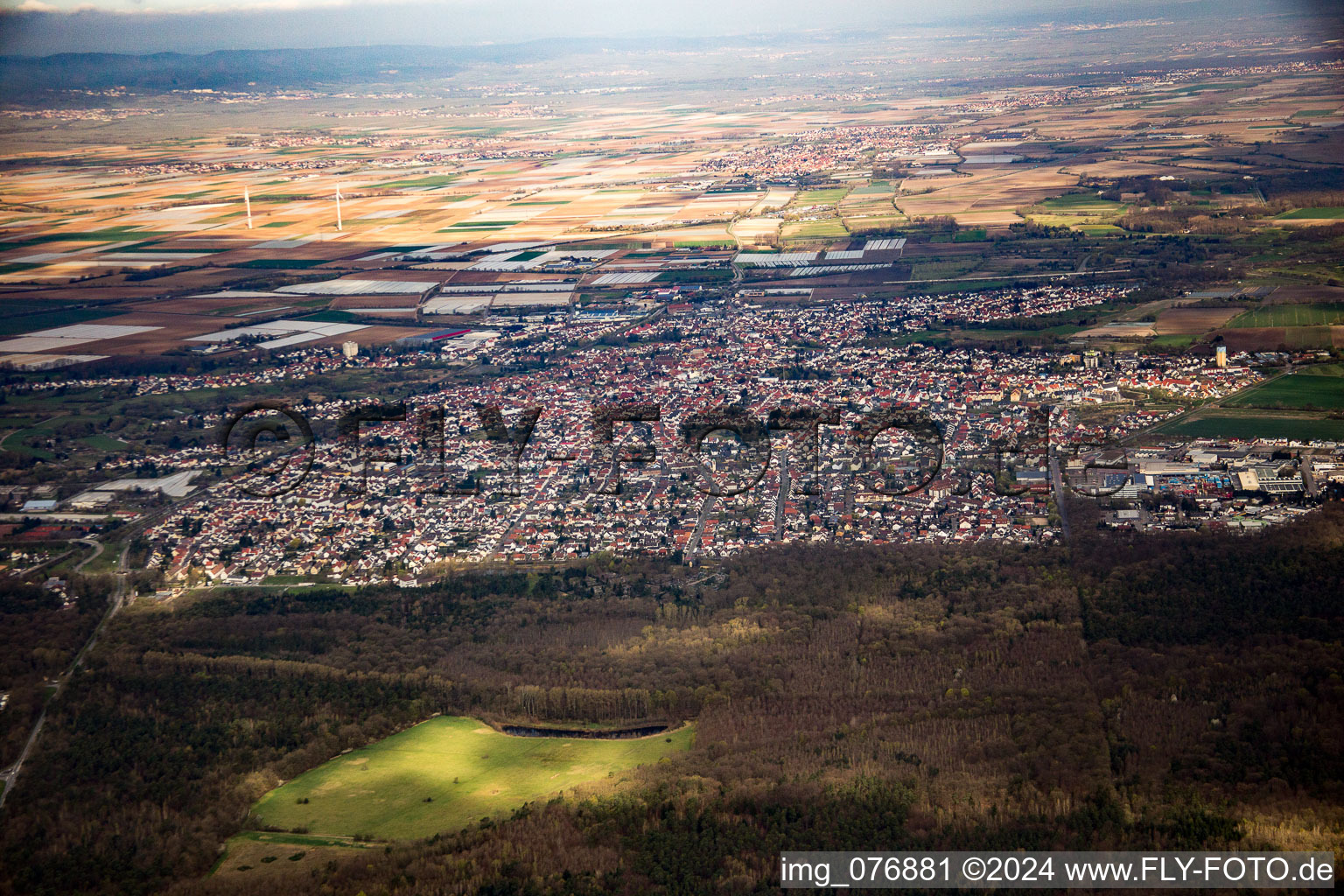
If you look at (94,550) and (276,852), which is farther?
(94,550)

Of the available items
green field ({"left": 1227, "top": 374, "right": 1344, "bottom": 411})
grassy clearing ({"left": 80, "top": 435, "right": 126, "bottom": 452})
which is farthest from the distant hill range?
green field ({"left": 1227, "top": 374, "right": 1344, "bottom": 411})

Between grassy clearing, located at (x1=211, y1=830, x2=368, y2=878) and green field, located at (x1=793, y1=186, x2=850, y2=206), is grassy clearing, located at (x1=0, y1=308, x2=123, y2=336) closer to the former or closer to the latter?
grassy clearing, located at (x1=211, y1=830, x2=368, y2=878)

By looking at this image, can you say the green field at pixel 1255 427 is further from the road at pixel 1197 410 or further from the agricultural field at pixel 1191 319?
the agricultural field at pixel 1191 319

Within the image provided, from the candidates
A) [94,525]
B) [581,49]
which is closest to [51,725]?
[94,525]

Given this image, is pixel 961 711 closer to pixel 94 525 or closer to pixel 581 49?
pixel 94 525

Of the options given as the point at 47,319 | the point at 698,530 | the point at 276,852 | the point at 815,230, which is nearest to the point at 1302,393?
the point at 698,530

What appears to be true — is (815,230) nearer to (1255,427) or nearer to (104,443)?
(1255,427)

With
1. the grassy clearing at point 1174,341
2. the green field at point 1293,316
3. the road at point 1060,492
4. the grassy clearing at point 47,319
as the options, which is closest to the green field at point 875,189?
the green field at point 1293,316
